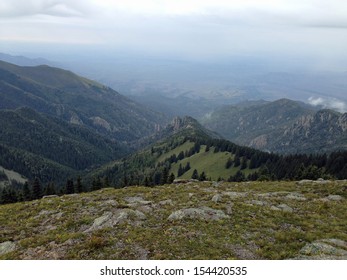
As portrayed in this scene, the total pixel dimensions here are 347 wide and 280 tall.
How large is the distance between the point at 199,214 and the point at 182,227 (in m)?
3.37

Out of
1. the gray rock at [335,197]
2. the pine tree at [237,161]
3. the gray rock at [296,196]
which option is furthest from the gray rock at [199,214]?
the pine tree at [237,161]

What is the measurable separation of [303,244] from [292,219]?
5.97m

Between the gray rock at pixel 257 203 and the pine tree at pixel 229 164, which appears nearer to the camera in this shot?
the gray rock at pixel 257 203

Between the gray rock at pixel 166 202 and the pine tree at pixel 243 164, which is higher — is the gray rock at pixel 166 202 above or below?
above

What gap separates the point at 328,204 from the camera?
104 feet

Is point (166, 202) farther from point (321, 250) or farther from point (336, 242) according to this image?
point (336, 242)

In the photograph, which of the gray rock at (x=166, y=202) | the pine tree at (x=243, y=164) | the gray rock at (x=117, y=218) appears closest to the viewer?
the gray rock at (x=117, y=218)

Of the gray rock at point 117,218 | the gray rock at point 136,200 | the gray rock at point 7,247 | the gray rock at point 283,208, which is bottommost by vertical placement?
the gray rock at point 136,200

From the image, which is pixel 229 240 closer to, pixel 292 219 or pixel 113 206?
pixel 292 219

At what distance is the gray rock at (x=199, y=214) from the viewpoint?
87.7 feet

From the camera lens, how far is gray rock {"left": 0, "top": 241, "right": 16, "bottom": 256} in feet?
74.7

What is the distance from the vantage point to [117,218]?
26688 millimetres

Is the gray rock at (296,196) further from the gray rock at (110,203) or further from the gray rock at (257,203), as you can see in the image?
the gray rock at (110,203)
